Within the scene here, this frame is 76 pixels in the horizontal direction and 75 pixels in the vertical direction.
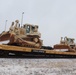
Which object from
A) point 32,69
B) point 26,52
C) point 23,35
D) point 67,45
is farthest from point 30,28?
point 32,69

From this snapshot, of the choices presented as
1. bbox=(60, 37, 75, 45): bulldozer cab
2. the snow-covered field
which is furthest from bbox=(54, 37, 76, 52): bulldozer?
the snow-covered field

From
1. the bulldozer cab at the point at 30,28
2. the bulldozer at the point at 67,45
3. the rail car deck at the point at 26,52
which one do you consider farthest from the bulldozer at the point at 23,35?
the bulldozer at the point at 67,45

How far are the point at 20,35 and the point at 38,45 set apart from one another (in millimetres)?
2048

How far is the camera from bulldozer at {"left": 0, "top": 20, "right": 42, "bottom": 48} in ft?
60.3

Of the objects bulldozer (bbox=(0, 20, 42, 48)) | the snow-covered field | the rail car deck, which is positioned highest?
bulldozer (bbox=(0, 20, 42, 48))

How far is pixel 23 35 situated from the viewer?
1938 centimetres

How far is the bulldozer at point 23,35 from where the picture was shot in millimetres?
18391

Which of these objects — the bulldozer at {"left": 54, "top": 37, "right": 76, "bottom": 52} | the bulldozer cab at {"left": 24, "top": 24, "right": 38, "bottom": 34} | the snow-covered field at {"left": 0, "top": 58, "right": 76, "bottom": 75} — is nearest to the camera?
the snow-covered field at {"left": 0, "top": 58, "right": 76, "bottom": 75}

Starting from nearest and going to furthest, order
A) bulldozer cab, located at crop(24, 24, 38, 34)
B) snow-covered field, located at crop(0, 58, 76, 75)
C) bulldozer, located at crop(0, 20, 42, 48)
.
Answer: snow-covered field, located at crop(0, 58, 76, 75), bulldozer, located at crop(0, 20, 42, 48), bulldozer cab, located at crop(24, 24, 38, 34)

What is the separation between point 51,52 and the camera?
20.1 meters

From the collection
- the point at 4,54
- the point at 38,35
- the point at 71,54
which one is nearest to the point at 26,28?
the point at 38,35

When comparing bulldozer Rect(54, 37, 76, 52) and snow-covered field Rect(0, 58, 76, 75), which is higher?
bulldozer Rect(54, 37, 76, 52)

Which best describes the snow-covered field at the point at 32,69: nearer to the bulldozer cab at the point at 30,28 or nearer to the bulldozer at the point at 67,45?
the bulldozer cab at the point at 30,28

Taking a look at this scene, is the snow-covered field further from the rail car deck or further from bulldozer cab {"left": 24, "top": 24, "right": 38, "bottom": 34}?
bulldozer cab {"left": 24, "top": 24, "right": 38, "bottom": 34}
